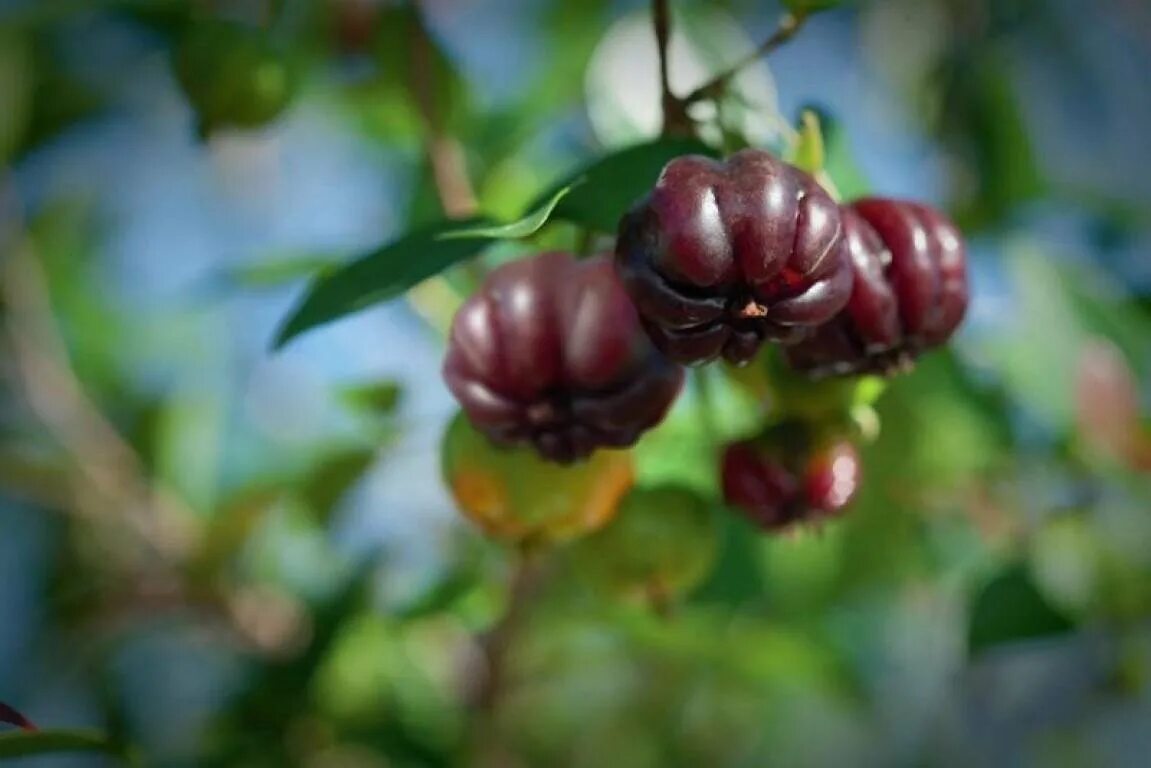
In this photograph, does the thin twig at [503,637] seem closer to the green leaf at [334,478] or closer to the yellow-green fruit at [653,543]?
the yellow-green fruit at [653,543]

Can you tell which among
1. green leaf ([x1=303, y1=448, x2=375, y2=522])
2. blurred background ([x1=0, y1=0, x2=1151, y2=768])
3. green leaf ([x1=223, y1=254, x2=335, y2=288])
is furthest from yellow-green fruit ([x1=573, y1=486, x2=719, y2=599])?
green leaf ([x1=303, y1=448, x2=375, y2=522])

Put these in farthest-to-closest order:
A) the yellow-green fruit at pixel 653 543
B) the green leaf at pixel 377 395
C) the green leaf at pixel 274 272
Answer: the green leaf at pixel 377 395, the green leaf at pixel 274 272, the yellow-green fruit at pixel 653 543

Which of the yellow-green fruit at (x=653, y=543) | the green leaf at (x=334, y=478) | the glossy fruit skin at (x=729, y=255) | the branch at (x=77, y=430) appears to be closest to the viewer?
the glossy fruit skin at (x=729, y=255)

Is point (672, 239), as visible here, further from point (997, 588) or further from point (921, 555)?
point (921, 555)

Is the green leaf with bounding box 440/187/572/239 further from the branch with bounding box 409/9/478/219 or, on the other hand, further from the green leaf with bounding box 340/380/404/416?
the green leaf with bounding box 340/380/404/416

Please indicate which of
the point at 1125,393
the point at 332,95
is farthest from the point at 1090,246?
the point at 332,95

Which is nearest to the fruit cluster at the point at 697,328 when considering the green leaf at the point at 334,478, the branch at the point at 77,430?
the green leaf at the point at 334,478
